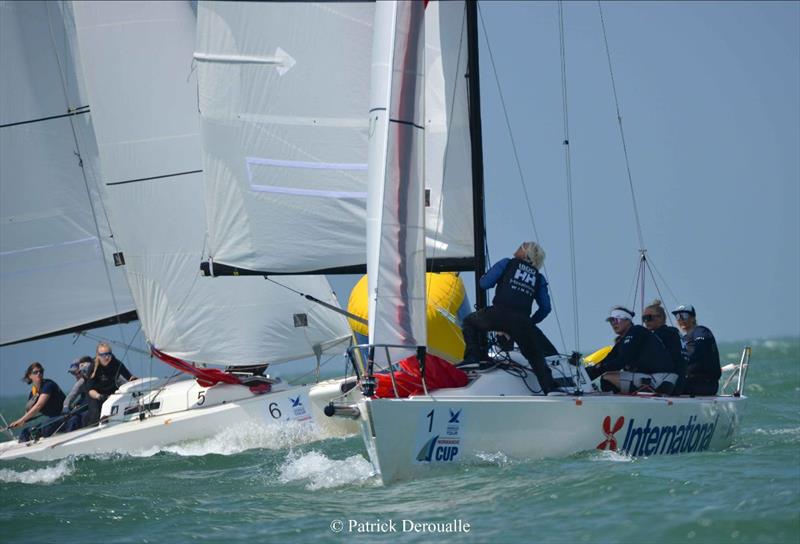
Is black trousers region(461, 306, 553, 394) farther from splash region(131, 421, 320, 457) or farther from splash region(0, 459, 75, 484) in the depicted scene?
splash region(0, 459, 75, 484)

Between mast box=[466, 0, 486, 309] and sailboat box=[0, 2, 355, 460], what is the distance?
4842mm

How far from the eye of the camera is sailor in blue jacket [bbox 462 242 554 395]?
33.3ft

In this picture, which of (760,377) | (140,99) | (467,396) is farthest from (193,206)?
(760,377)

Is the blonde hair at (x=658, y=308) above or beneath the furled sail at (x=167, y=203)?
beneath

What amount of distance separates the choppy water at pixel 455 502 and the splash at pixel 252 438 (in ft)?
6.08

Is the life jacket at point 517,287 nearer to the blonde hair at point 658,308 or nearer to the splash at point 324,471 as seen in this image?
the splash at point 324,471

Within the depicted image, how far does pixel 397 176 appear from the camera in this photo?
9664 mm

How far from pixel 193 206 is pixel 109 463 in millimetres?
3482

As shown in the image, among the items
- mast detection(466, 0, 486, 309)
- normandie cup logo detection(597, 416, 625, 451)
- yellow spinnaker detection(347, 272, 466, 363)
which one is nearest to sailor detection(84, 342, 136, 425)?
yellow spinnaker detection(347, 272, 466, 363)

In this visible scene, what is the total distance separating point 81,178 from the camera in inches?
674

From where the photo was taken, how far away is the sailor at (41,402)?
15812mm

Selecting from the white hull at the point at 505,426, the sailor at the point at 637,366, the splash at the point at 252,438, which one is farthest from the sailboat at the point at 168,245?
the white hull at the point at 505,426

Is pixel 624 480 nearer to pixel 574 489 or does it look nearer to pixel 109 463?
pixel 574 489

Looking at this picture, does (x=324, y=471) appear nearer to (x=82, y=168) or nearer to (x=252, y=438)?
(x=252, y=438)
